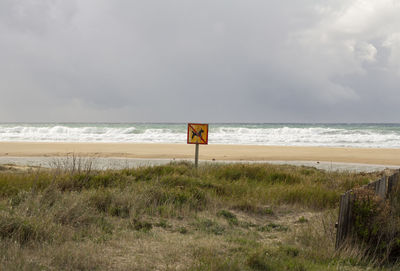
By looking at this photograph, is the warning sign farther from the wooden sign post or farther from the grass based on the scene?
the grass

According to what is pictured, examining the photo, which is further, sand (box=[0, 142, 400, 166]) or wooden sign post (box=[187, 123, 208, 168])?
Result: sand (box=[0, 142, 400, 166])

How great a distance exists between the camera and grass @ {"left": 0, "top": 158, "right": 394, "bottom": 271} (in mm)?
4070

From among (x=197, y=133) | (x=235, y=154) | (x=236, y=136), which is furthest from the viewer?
(x=236, y=136)

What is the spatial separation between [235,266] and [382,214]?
2413 millimetres

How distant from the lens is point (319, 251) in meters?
4.69

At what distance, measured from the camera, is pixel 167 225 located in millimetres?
5906

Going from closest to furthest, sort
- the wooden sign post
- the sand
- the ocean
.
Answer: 1. the wooden sign post
2. the sand
3. the ocean

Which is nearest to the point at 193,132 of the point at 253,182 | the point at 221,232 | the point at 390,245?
the point at 253,182

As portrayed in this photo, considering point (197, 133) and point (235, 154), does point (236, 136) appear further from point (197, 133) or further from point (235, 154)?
point (197, 133)

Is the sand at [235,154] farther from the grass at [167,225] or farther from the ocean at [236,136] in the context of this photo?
the grass at [167,225]

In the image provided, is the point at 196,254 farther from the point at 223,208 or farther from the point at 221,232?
the point at 223,208

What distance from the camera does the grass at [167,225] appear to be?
4070 millimetres

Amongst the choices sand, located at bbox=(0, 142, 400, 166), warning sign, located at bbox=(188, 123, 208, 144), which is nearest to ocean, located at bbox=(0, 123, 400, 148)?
sand, located at bbox=(0, 142, 400, 166)

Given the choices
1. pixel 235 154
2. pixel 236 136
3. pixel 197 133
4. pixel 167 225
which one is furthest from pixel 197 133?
pixel 236 136
